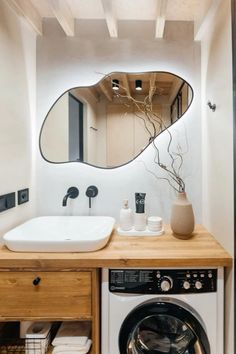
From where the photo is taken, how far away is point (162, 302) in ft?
4.46

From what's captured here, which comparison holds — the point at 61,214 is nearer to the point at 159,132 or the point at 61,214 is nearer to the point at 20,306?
the point at 20,306

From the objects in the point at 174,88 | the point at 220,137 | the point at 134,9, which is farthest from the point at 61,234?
the point at 134,9

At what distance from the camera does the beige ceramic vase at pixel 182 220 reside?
5.44 feet

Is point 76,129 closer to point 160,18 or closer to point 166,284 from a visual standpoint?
point 160,18

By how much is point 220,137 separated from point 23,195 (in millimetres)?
1436

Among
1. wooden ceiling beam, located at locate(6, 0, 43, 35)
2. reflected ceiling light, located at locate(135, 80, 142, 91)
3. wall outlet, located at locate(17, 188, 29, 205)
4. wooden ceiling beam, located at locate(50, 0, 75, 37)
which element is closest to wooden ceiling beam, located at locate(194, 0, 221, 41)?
reflected ceiling light, located at locate(135, 80, 142, 91)

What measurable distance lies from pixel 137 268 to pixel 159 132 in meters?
1.13

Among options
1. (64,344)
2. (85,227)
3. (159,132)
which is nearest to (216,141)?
(159,132)

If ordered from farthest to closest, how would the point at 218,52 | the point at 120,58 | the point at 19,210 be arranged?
the point at 120,58 < the point at 19,210 < the point at 218,52

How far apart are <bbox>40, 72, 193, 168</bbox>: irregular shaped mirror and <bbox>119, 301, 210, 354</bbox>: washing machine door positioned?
1.13 m

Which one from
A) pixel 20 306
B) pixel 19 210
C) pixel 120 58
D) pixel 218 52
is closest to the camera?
pixel 20 306

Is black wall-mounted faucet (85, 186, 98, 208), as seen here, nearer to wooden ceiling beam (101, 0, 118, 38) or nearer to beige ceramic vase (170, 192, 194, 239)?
beige ceramic vase (170, 192, 194, 239)

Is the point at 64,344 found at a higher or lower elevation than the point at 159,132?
lower

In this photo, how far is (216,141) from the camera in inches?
64.9
